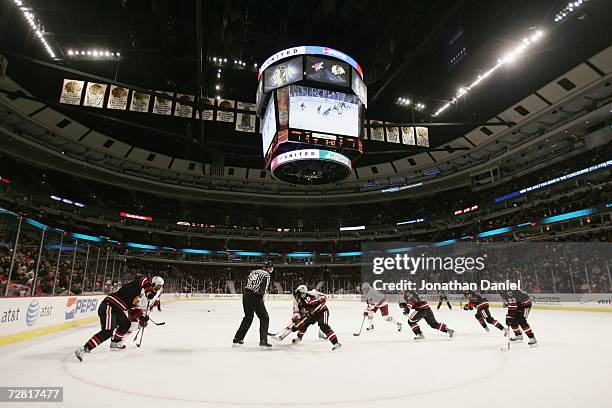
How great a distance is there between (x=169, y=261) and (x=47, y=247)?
28652mm

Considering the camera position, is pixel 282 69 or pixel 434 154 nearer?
pixel 282 69

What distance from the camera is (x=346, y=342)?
8.19 metres

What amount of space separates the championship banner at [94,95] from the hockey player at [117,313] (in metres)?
16.9

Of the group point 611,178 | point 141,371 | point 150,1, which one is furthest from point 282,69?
point 611,178

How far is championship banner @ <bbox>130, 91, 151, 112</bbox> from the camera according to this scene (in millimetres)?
20000

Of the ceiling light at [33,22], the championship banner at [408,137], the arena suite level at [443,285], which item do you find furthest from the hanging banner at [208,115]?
the arena suite level at [443,285]

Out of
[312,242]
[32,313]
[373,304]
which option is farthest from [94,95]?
[312,242]

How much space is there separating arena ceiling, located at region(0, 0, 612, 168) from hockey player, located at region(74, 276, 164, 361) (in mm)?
9653

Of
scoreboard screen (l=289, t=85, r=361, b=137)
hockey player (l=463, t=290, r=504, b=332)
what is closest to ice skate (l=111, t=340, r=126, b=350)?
hockey player (l=463, t=290, r=504, b=332)

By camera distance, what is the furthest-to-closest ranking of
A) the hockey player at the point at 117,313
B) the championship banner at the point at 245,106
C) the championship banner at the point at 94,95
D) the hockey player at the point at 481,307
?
1. the championship banner at the point at 245,106
2. the championship banner at the point at 94,95
3. the hockey player at the point at 481,307
4. the hockey player at the point at 117,313

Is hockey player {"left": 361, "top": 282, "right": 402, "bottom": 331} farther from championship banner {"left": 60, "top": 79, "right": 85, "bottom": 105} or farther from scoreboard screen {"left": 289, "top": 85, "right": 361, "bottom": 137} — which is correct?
championship banner {"left": 60, "top": 79, "right": 85, "bottom": 105}

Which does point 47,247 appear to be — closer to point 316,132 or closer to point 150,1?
point 316,132

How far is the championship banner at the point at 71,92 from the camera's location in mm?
19356

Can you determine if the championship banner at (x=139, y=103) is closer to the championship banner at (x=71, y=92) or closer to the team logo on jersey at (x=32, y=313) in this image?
the championship banner at (x=71, y=92)
